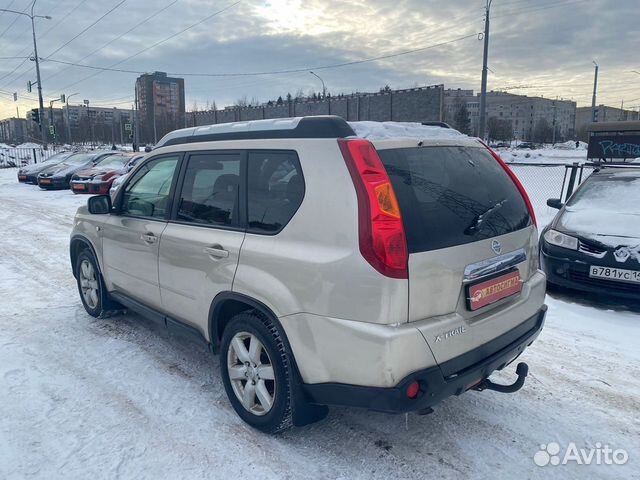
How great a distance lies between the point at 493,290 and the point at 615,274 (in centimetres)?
352

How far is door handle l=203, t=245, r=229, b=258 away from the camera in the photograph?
9.94 ft

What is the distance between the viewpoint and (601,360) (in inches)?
157

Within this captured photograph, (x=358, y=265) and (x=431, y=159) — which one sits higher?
(x=431, y=159)

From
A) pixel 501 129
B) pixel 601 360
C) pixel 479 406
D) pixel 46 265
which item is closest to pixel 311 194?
pixel 479 406

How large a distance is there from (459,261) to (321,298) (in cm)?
75

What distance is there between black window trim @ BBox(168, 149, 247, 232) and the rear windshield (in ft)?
3.21

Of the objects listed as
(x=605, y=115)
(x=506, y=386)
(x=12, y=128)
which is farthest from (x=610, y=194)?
(x=12, y=128)

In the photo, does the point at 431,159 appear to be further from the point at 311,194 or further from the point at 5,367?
the point at 5,367

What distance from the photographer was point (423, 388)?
2357 mm

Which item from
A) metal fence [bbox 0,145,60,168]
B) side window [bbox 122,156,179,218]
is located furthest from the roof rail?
metal fence [bbox 0,145,60,168]

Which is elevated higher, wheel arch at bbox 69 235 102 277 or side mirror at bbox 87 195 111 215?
side mirror at bbox 87 195 111 215

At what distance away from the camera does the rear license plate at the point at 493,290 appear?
101 inches

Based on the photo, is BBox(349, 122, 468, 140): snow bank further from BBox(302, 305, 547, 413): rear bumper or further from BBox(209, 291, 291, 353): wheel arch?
BBox(302, 305, 547, 413): rear bumper

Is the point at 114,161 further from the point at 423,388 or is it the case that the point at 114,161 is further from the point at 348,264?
the point at 423,388
